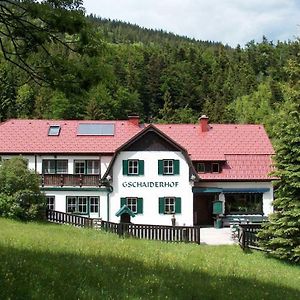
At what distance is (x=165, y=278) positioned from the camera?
10.7 meters

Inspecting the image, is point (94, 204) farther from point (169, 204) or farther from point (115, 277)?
point (115, 277)

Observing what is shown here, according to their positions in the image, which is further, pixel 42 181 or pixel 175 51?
pixel 175 51

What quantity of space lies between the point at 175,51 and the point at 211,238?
11728 cm

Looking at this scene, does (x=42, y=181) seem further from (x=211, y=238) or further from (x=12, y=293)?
(x=12, y=293)

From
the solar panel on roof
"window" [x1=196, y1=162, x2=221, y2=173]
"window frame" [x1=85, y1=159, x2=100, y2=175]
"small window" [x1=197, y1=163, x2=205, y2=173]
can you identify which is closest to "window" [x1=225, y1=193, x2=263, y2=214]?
"window" [x1=196, y1=162, x2=221, y2=173]

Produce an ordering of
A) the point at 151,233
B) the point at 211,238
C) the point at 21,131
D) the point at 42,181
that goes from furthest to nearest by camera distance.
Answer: the point at 21,131, the point at 42,181, the point at 211,238, the point at 151,233

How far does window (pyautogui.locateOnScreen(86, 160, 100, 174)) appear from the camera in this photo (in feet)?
111

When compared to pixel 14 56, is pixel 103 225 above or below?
below

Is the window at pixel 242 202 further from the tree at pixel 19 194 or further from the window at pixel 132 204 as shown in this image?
the tree at pixel 19 194

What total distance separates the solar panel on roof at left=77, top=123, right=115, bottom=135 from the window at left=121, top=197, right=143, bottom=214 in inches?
214

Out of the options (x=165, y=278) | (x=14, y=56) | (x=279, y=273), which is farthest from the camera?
(x=279, y=273)

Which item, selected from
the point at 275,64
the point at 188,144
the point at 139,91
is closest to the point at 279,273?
the point at 188,144

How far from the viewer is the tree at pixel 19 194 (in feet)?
80.9

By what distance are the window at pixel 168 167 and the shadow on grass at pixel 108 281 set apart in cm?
1936
